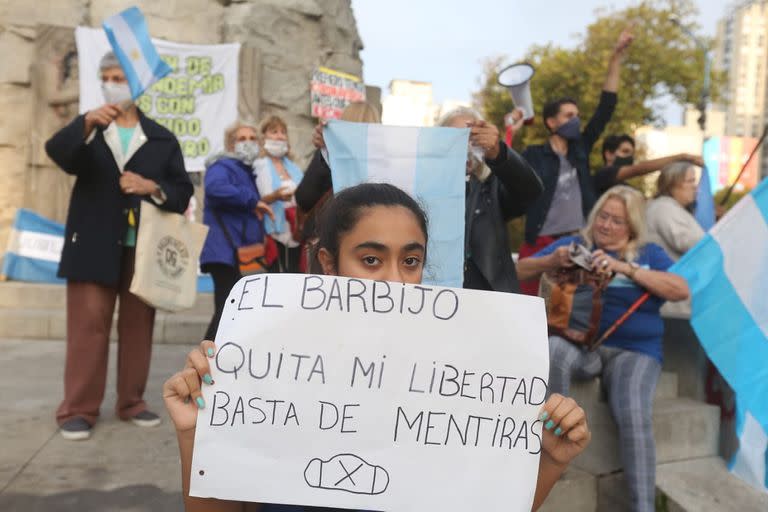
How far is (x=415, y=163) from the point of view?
270 centimetres

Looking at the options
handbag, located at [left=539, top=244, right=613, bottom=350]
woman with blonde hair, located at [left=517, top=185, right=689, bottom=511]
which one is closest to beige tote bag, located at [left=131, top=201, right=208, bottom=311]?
woman with blonde hair, located at [left=517, top=185, right=689, bottom=511]

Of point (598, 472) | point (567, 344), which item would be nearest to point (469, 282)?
point (567, 344)

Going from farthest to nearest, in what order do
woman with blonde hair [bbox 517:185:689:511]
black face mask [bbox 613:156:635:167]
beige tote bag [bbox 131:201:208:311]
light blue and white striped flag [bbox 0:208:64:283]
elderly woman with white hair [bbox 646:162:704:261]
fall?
light blue and white striped flag [bbox 0:208:64:283] → black face mask [bbox 613:156:635:167] → elderly woman with white hair [bbox 646:162:704:261] → beige tote bag [bbox 131:201:208:311] → woman with blonde hair [bbox 517:185:689:511]

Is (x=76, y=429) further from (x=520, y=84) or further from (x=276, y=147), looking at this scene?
(x=520, y=84)

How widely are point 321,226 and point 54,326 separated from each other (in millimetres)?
5049

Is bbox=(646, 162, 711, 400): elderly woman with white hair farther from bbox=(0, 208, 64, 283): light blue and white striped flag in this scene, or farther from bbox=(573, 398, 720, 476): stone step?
bbox=(0, 208, 64, 283): light blue and white striped flag

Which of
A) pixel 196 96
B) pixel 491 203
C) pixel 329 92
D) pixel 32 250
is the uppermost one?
pixel 329 92

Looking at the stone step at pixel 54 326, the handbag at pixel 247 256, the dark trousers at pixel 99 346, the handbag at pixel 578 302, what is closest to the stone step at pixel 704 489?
the handbag at pixel 578 302

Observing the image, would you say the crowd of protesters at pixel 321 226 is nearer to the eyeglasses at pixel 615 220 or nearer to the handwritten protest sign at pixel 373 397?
the eyeglasses at pixel 615 220

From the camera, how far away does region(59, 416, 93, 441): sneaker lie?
3509 mm

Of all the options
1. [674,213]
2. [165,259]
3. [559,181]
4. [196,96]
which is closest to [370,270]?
[165,259]

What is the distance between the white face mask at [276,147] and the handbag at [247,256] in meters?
0.72

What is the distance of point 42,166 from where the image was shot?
24.7ft

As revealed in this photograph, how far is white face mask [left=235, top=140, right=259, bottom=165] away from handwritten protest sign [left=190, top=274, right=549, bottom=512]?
3.17 m
